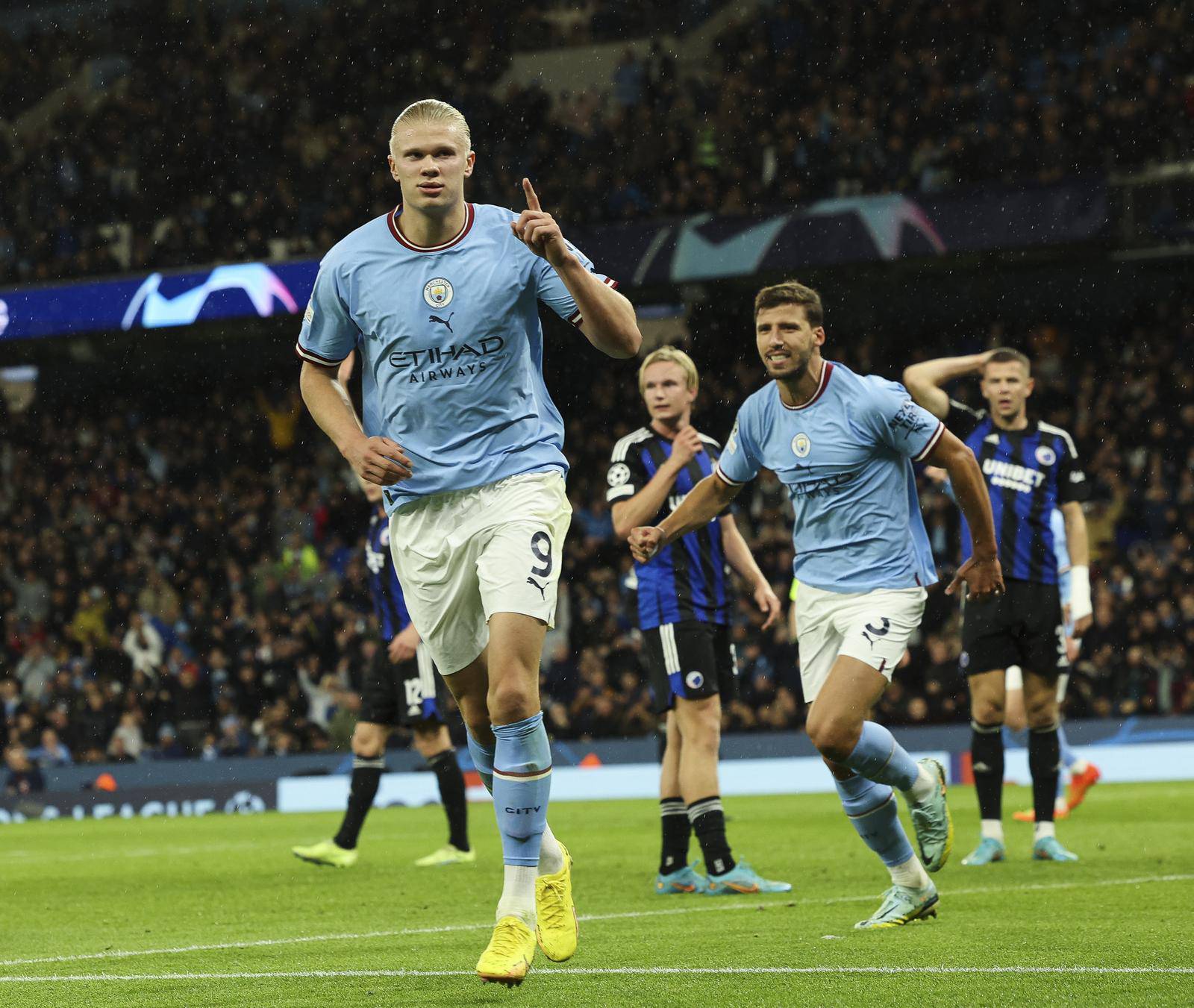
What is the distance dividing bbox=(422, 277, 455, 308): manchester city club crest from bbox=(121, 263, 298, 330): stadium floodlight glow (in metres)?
18.8

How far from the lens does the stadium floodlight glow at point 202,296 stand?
24.0 m

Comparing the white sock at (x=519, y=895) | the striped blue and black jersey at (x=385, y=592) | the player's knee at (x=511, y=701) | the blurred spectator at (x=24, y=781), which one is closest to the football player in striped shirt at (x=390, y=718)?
the striped blue and black jersey at (x=385, y=592)

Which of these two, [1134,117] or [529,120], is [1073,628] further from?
[529,120]

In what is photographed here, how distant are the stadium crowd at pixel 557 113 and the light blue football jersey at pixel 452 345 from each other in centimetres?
1633

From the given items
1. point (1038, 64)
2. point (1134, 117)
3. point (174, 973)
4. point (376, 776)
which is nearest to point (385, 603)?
point (376, 776)

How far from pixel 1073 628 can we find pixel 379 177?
17452 millimetres

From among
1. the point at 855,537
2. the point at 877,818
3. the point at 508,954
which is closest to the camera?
the point at 508,954

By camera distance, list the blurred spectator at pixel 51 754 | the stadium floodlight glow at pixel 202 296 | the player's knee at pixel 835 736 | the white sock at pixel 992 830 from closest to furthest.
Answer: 1. the player's knee at pixel 835 736
2. the white sock at pixel 992 830
3. the blurred spectator at pixel 51 754
4. the stadium floodlight glow at pixel 202 296

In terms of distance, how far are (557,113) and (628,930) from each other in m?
20.6

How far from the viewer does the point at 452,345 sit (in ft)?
17.6

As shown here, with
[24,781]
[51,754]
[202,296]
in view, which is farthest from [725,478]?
[202,296]

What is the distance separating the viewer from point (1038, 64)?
22516mm

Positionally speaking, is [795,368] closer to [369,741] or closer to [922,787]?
[922,787]

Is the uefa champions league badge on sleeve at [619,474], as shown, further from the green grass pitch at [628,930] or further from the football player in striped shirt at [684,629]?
the green grass pitch at [628,930]
